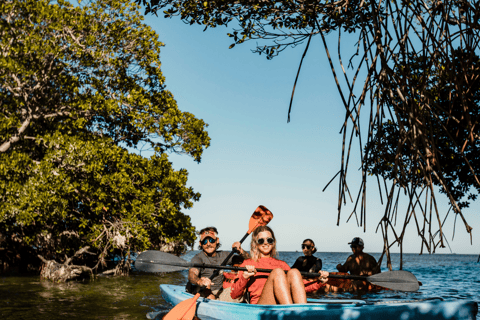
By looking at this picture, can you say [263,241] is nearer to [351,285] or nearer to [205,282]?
[205,282]

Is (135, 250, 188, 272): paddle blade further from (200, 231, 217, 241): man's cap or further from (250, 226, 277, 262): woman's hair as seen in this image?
(250, 226, 277, 262): woman's hair

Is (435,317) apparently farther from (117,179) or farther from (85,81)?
(85,81)

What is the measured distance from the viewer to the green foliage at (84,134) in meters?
11.0

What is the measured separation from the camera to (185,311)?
543 centimetres

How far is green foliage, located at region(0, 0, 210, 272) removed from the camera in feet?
36.0

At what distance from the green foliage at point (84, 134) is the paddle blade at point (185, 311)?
20.3 feet

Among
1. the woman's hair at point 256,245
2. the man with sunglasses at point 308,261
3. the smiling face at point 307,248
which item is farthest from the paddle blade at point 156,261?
the smiling face at point 307,248

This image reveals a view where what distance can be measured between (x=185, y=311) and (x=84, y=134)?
28.4ft

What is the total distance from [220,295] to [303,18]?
4504 mm

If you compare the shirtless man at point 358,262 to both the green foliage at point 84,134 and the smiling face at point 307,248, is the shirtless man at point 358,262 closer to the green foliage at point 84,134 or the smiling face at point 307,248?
the smiling face at point 307,248

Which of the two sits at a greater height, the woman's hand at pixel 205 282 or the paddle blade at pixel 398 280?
the paddle blade at pixel 398 280

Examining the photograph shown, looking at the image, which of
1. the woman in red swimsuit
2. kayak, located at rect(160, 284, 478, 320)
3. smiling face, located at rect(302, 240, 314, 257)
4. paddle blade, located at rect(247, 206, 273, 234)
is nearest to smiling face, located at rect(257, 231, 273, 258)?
the woman in red swimsuit

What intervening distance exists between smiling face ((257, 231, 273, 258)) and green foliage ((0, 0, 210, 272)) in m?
7.26

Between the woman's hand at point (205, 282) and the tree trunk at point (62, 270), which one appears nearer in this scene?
the woman's hand at point (205, 282)
